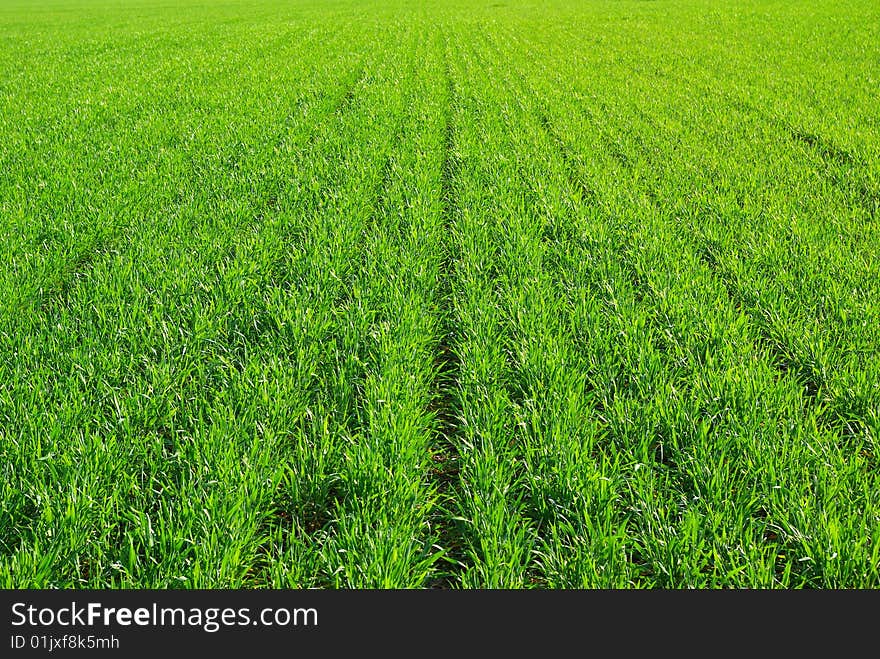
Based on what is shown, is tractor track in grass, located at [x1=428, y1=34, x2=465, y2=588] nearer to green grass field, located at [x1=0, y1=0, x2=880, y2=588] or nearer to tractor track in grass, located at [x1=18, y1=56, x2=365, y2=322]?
green grass field, located at [x1=0, y1=0, x2=880, y2=588]

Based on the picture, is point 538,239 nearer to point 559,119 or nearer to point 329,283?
point 329,283

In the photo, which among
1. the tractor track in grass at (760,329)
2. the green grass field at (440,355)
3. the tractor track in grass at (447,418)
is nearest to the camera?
the green grass field at (440,355)

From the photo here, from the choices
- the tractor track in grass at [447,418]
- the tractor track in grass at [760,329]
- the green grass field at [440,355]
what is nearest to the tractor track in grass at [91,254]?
the green grass field at [440,355]

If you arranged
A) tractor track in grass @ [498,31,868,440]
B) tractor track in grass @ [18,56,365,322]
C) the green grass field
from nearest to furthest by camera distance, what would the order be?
1. the green grass field
2. tractor track in grass @ [498,31,868,440]
3. tractor track in grass @ [18,56,365,322]

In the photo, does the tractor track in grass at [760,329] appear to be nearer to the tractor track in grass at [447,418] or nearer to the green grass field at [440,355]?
the green grass field at [440,355]

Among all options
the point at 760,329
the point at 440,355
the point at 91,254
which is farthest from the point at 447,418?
the point at 91,254

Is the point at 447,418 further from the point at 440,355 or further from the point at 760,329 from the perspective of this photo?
the point at 760,329

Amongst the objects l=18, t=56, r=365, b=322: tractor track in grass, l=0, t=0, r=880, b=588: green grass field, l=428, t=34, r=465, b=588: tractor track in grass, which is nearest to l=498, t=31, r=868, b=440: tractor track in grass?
l=0, t=0, r=880, b=588: green grass field

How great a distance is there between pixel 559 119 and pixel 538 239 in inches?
201

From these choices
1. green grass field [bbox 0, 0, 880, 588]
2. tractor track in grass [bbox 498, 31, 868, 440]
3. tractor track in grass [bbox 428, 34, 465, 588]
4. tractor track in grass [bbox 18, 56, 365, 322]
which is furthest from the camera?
tractor track in grass [bbox 18, 56, 365, 322]

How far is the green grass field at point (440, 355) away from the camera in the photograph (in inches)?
95.1

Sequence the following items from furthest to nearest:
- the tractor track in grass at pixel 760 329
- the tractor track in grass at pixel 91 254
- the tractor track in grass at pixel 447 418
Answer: the tractor track in grass at pixel 91 254 → the tractor track in grass at pixel 760 329 → the tractor track in grass at pixel 447 418

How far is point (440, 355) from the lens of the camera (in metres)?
4.04

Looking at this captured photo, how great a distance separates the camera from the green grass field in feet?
7.93
